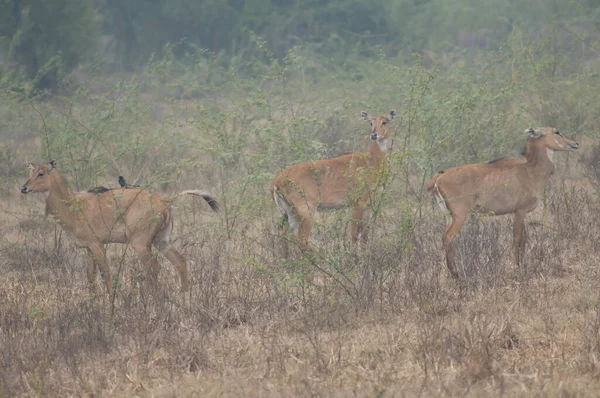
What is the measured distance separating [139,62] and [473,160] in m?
23.3

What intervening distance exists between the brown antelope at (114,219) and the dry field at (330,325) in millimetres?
297

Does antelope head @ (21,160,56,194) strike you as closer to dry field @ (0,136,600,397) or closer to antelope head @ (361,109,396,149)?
dry field @ (0,136,600,397)

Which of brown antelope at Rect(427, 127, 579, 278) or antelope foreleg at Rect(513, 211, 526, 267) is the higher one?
brown antelope at Rect(427, 127, 579, 278)

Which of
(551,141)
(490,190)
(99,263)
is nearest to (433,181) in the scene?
(490,190)

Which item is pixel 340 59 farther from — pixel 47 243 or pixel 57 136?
pixel 47 243

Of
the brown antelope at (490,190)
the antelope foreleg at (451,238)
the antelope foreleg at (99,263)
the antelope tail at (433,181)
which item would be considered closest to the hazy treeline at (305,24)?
the brown antelope at (490,190)

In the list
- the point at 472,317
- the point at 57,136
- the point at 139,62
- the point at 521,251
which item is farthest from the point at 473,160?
the point at 139,62

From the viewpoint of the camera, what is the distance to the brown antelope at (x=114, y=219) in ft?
28.3

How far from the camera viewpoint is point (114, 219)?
8836mm

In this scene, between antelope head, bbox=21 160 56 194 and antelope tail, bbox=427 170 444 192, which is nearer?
antelope head, bbox=21 160 56 194

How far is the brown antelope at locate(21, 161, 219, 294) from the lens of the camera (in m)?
8.62

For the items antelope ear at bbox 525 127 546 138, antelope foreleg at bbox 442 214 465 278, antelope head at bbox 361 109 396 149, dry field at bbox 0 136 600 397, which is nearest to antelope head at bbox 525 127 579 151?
antelope ear at bbox 525 127 546 138

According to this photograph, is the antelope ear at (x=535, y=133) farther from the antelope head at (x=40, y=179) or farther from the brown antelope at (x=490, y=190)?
the antelope head at (x=40, y=179)

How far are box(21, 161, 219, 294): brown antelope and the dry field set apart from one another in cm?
30
